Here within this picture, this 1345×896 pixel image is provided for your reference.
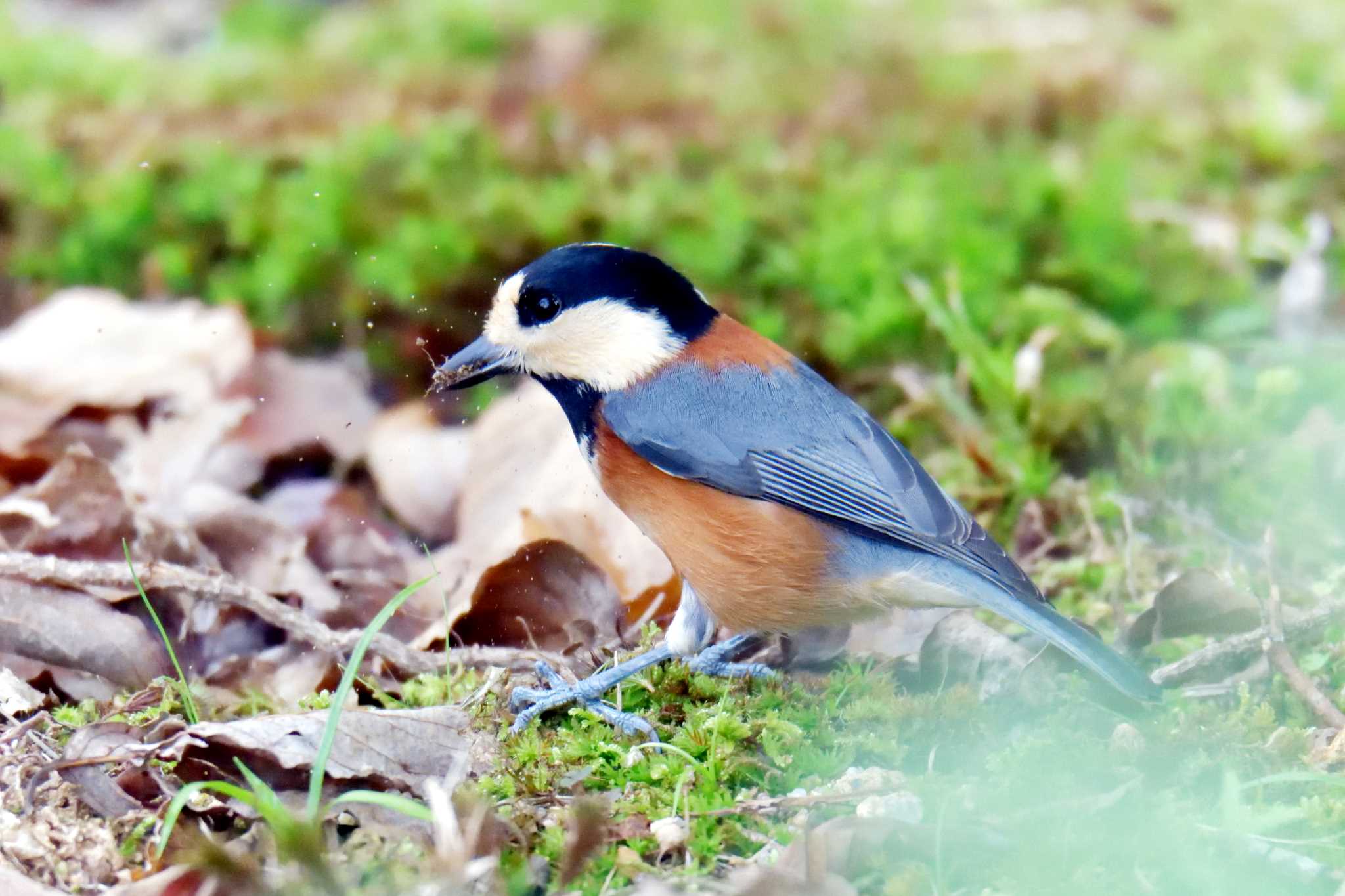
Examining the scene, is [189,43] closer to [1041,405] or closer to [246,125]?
[246,125]

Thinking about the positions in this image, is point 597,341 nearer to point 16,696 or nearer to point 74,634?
point 74,634

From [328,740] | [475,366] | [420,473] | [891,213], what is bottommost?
[420,473]

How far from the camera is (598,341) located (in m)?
3.52

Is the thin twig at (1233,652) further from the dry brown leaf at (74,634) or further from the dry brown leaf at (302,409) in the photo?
the dry brown leaf at (302,409)

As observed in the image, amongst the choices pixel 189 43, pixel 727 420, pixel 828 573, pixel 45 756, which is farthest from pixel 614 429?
pixel 189 43

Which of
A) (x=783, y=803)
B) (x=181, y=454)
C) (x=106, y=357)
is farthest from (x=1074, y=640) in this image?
(x=106, y=357)

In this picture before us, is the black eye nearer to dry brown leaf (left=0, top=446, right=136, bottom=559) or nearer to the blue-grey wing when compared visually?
the blue-grey wing

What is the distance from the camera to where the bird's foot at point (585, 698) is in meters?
3.02

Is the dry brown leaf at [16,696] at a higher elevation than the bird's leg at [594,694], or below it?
higher

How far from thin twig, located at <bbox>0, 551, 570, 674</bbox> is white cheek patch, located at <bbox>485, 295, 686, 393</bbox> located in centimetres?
72

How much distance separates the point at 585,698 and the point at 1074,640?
3.48ft

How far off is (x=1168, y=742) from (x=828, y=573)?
82 cm

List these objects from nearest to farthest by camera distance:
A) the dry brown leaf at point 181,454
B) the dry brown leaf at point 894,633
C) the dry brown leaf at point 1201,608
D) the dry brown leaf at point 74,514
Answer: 1. the dry brown leaf at point 1201,608
2. the dry brown leaf at point 894,633
3. the dry brown leaf at point 74,514
4. the dry brown leaf at point 181,454

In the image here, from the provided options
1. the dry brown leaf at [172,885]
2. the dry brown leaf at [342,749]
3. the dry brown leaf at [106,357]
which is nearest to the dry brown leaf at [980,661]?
the dry brown leaf at [342,749]
